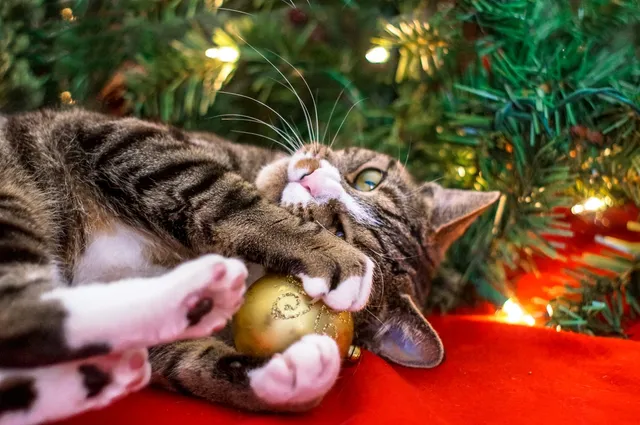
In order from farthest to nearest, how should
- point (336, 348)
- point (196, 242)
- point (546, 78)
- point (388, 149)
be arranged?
1. point (388, 149)
2. point (546, 78)
3. point (196, 242)
4. point (336, 348)

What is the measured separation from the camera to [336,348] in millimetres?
736

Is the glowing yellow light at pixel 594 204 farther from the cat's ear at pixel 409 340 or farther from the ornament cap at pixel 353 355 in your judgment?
the ornament cap at pixel 353 355

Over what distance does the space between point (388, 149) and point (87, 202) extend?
0.72 metres

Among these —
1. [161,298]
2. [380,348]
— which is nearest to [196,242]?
[161,298]

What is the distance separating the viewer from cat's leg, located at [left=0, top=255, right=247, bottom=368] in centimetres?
59

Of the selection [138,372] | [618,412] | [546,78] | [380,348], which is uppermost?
[546,78]

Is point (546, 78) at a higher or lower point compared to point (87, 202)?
higher

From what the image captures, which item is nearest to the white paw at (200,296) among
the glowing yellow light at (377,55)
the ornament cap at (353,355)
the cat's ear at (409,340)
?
the ornament cap at (353,355)

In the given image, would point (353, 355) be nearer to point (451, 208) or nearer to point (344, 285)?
point (344, 285)

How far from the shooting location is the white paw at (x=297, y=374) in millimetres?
689

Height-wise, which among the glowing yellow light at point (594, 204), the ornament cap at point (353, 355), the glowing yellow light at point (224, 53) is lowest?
the ornament cap at point (353, 355)

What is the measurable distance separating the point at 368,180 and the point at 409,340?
1.19 ft

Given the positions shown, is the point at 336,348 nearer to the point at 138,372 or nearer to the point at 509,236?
the point at 138,372

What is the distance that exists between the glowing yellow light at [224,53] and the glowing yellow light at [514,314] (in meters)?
0.88
